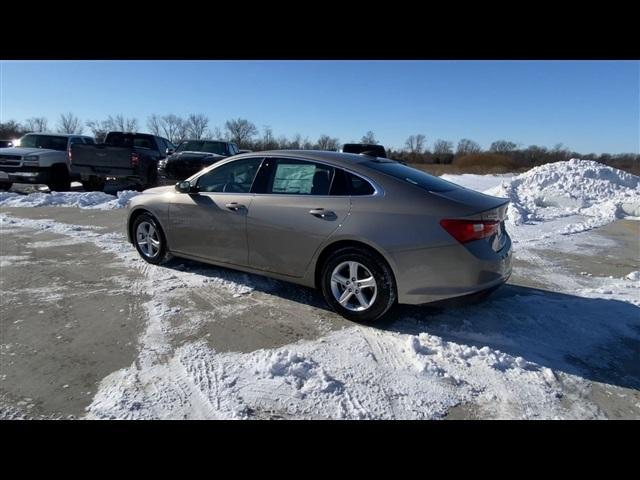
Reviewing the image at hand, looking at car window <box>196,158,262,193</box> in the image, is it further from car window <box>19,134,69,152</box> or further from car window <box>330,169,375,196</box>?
car window <box>19,134,69,152</box>

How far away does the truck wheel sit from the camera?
12633 millimetres

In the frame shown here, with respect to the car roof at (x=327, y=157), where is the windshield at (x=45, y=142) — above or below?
below

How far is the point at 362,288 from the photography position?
3623 millimetres

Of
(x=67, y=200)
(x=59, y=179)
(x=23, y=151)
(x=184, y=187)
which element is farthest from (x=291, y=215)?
(x=23, y=151)

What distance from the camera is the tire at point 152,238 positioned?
5156mm

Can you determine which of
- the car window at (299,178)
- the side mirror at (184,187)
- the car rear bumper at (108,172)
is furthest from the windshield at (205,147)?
the car window at (299,178)

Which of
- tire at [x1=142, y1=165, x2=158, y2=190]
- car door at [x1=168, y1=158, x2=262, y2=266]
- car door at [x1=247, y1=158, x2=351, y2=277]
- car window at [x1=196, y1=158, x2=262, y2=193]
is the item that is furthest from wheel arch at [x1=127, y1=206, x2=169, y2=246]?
tire at [x1=142, y1=165, x2=158, y2=190]

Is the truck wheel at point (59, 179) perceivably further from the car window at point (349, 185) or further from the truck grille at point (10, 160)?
the car window at point (349, 185)

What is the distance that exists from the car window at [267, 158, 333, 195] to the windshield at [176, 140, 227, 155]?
10133 millimetres

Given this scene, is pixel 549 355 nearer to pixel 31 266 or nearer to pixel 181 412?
pixel 181 412

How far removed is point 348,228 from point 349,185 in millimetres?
470

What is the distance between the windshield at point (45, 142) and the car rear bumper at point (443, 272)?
14.5 meters

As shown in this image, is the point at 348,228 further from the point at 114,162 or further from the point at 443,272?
the point at 114,162

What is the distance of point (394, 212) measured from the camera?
3.44 meters
